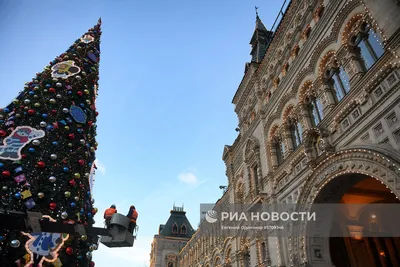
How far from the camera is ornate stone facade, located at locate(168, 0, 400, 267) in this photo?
769 centimetres

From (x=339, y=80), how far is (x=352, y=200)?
5.49 m

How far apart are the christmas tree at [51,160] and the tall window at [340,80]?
892 cm

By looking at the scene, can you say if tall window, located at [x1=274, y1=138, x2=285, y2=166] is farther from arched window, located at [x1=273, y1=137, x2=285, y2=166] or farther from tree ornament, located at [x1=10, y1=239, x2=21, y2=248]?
tree ornament, located at [x1=10, y1=239, x2=21, y2=248]

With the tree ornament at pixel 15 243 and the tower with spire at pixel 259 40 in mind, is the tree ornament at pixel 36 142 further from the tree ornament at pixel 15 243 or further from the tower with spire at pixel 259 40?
the tower with spire at pixel 259 40

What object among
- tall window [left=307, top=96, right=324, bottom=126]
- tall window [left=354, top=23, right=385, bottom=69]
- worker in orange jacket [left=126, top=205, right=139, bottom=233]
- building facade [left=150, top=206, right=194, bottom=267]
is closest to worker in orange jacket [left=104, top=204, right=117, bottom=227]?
worker in orange jacket [left=126, top=205, right=139, bottom=233]

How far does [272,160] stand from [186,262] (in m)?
27.3

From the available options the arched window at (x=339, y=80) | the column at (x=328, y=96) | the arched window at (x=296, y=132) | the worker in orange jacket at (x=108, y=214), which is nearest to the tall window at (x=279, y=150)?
the arched window at (x=296, y=132)

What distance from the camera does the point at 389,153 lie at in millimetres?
7242

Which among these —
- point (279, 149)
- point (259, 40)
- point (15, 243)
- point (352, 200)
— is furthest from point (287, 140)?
point (259, 40)

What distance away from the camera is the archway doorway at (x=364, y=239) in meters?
11.6

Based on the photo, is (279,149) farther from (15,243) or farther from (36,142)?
(15,243)

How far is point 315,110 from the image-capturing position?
1176cm

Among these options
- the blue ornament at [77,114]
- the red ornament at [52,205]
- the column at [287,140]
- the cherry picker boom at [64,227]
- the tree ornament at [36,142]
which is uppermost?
the column at [287,140]

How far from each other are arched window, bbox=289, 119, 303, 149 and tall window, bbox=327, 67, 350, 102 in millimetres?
2633
